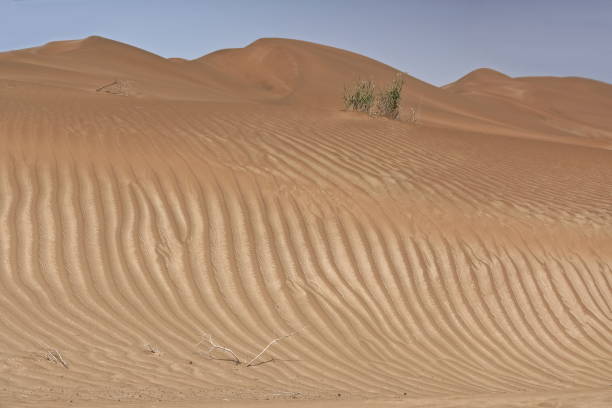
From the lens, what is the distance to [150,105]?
12266 mm

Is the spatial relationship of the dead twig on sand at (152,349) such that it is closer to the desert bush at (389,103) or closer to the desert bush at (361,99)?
the desert bush at (389,103)

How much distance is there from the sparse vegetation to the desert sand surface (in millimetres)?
2773

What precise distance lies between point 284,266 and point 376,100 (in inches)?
358

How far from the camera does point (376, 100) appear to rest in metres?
15.4

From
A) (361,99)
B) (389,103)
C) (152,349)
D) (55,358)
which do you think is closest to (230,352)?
(152,349)

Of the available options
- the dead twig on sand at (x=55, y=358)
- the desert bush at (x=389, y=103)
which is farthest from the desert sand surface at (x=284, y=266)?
the desert bush at (x=389, y=103)

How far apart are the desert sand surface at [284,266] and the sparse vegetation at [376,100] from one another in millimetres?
2773

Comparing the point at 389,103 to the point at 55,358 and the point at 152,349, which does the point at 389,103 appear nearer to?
the point at 152,349

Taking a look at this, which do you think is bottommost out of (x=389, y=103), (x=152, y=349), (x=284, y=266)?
(x=152, y=349)

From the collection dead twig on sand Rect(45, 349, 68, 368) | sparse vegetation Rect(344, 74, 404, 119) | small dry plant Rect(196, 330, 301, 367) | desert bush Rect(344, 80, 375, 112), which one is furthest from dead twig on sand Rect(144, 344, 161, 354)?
desert bush Rect(344, 80, 375, 112)

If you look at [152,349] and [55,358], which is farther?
[152,349]

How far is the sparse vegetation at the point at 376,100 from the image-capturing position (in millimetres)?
14828

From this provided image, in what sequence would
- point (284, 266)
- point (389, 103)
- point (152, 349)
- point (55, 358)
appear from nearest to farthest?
1. point (55, 358)
2. point (152, 349)
3. point (284, 266)
4. point (389, 103)

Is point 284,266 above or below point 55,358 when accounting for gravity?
above
